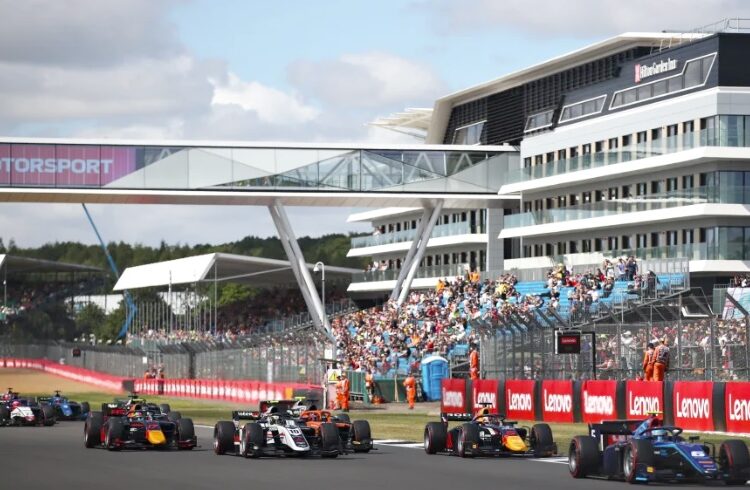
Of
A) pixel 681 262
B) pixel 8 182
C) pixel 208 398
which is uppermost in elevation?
pixel 8 182

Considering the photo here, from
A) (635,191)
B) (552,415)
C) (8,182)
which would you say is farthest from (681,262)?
(8,182)

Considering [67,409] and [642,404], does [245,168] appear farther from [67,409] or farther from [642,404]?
[642,404]

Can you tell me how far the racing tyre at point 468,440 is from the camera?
26766 mm

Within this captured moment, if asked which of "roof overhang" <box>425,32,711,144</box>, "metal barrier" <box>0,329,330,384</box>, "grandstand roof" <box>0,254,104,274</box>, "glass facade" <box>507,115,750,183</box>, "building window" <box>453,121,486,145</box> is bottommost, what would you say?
"metal barrier" <box>0,329,330,384</box>

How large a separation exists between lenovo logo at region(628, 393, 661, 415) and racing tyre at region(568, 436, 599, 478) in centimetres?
1143

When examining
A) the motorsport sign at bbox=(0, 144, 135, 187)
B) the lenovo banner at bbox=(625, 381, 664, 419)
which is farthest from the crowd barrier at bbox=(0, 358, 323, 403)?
the motorsport sign at bbox=(0, 144, 135, 187)

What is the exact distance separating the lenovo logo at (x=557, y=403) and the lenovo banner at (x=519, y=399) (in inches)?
26.0

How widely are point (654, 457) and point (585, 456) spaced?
52.9 inches

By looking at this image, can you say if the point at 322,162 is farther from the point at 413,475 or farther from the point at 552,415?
the point at 413,475

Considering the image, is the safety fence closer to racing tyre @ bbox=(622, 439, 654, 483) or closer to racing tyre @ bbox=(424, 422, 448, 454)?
racing tyre @ bbox=(424, 422, 448, 454)

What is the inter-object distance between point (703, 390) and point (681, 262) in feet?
82.0

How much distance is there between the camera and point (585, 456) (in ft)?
72.5

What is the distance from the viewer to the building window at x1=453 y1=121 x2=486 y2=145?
3265 inches

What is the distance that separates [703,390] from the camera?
3198 cm
